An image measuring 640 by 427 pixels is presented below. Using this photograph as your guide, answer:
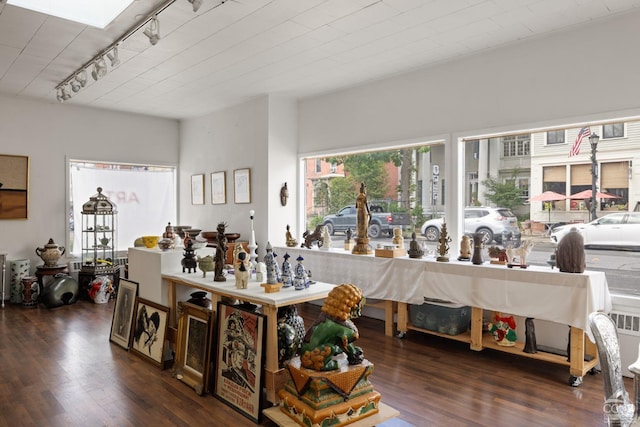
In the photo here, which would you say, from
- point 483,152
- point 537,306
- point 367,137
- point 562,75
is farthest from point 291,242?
point 562,75

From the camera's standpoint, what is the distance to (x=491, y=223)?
459 cm

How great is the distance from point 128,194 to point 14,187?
1679 mm

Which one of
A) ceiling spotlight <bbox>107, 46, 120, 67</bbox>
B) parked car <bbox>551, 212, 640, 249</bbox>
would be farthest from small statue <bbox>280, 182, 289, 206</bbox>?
parked car <bbox>551, 212, 640, 249</bbox>

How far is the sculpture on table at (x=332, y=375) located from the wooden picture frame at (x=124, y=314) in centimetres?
221

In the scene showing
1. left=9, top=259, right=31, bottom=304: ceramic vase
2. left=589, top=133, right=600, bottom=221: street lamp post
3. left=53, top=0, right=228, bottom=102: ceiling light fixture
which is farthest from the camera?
left=9, top=259, right=31, bottom=304: ceramic vase

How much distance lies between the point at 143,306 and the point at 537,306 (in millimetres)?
3534

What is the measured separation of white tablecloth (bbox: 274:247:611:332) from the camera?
3.50 metres

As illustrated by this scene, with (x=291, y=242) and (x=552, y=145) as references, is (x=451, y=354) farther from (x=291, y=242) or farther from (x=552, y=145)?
(x=291, y=242)

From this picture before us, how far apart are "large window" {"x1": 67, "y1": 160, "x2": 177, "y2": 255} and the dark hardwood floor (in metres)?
2.90

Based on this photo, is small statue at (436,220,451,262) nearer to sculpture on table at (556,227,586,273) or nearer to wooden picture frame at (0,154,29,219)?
sculpture on table at (556,227,586,273)

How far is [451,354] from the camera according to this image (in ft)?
13.6

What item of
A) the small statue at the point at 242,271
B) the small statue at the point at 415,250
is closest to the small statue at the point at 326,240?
the small statue at the point at 415,250

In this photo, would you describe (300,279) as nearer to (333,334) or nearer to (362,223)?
(333,334)

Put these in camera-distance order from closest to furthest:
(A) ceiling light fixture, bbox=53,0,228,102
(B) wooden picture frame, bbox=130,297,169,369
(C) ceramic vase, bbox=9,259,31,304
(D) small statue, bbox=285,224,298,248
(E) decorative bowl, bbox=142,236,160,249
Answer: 1. (A) ceiling light fixture, bbox=53,0,228,102
2. (B) wooden picture frame, bbox=130,297,169,369
3. (E) decorative bowl, bbox=142,236,160,249
4. (D) small statue, bbox=285,224,298,248
5. (C) ceramic vase, bbox=9,259,31,304
